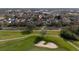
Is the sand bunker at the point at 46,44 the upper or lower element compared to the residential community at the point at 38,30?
lower

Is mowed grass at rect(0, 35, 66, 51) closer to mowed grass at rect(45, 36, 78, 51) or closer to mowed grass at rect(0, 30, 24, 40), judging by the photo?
mowed grass at rect(0, 30, 24, 40)

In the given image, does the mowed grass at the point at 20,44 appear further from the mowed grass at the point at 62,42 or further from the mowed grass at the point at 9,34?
the mowed grass at the point at 62,42

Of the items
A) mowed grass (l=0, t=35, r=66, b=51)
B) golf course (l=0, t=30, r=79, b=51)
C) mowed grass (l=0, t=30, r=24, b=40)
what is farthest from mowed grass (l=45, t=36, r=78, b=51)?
mowed grass (l=0, t=30, r=24, b=40)

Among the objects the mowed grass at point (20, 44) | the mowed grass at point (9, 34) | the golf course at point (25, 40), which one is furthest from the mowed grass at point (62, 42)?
the mowed grass at point (9, 34)

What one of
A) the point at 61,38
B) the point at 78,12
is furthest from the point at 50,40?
the point at 78,12

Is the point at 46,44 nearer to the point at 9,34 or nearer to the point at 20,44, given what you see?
the point at 20,44

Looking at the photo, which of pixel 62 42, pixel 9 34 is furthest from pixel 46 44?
pixel 9 34

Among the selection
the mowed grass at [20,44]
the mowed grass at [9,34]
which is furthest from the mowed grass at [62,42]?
the mowed grass at [9,34]
